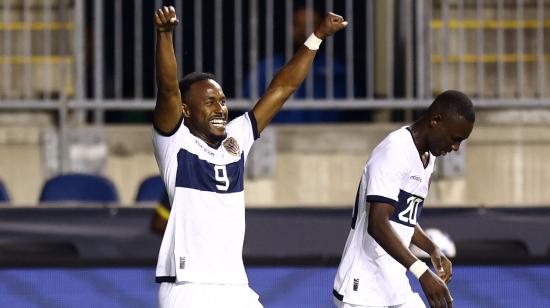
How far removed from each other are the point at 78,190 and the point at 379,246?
375cm

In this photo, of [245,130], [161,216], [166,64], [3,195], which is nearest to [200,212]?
[245,130]

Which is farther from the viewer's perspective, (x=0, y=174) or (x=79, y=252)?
(x=0, y=174)

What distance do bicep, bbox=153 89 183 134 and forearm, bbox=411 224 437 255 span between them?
123 cm

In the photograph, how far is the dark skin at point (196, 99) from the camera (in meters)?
5.87

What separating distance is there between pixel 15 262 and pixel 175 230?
1676 mm

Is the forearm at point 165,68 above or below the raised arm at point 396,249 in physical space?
above

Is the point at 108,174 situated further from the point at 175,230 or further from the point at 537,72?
the point at 175,230

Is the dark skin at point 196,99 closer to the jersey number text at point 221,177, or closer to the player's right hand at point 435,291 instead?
the jersey number text at point 221,177

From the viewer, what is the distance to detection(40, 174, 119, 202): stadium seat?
964 cm

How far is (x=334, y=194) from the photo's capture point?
1123cm

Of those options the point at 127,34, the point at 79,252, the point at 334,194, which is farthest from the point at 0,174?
the point at 79,252

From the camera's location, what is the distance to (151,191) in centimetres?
950

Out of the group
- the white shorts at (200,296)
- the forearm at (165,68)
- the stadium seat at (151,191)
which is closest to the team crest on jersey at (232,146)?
the forearm at (165,68)

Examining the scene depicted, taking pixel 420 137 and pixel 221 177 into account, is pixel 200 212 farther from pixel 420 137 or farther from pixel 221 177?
pixel 420 137
